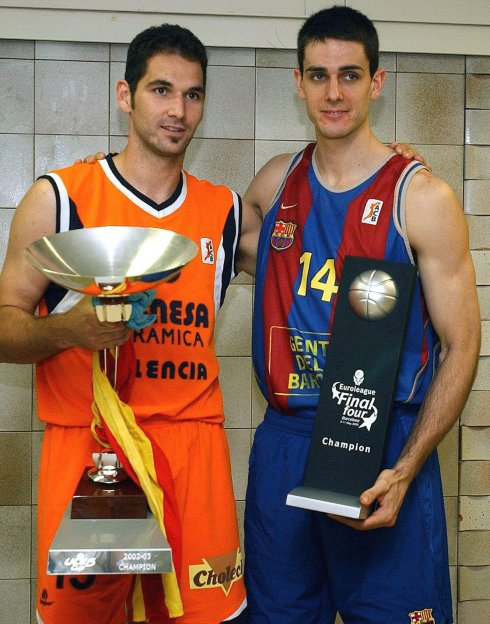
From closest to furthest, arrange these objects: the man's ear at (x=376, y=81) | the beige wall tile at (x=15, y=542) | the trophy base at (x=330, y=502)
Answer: the trophy base at (x=330, y=502)
the man's ear at (x=376, y=81)
the beige wall tile at (x=15, y=542)

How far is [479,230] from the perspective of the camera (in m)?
3.00

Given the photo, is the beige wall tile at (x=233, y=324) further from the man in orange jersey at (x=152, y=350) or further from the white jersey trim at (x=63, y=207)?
the white jersey trim at (x=63, y=207)

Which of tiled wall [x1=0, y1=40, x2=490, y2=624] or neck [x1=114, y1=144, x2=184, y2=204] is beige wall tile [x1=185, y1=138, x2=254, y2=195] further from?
neck [x1=114, y1=144, x2=184, y2=204]

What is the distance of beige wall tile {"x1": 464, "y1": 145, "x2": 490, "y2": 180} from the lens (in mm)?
2988

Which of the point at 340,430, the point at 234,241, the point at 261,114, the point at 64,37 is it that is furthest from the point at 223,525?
the point at 64,37

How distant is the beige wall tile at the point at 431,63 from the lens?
2.95 meters

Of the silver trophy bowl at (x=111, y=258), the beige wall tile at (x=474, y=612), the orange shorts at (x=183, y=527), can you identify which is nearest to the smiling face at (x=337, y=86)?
the silver trophy bowl at (x=111, y=258)

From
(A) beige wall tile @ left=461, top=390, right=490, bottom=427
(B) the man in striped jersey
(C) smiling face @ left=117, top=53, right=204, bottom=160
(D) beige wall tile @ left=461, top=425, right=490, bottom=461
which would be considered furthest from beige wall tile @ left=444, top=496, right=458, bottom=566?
(C) smiling face @ left=117, top=53, right=204, bottom=160

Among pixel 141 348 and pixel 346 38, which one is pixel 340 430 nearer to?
pixel 141 348

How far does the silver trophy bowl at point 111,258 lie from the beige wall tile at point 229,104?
138 centimetres

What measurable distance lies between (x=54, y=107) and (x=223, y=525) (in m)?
1.55

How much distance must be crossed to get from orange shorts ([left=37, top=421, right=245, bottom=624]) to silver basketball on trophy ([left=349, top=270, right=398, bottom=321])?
1.50ft

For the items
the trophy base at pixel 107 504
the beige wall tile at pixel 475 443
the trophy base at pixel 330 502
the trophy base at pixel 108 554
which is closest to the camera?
the trophy base at pixel 108 554

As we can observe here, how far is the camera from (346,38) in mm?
2043
